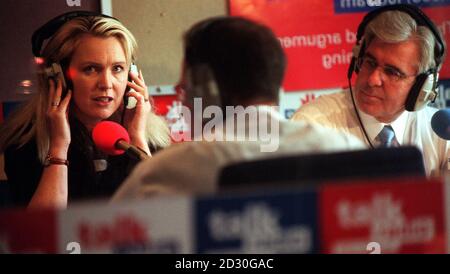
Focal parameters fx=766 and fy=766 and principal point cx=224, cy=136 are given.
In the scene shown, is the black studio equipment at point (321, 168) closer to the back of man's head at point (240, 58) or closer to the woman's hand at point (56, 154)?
the back of man's head at point (240, 58)

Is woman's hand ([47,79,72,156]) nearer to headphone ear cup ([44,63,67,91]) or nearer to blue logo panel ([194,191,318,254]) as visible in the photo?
headphone ear cup ([44,63,67,91])

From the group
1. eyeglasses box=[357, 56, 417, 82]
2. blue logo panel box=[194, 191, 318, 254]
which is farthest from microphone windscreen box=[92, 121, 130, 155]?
eyeglasses box=[357, 56, 417, 82]

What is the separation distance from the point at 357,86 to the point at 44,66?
0.96 meters

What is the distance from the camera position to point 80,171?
217cm

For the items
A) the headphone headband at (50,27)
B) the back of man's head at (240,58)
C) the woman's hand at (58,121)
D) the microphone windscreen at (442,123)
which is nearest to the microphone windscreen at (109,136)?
the woman's hand at (58,121)

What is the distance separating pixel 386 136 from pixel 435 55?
31cm

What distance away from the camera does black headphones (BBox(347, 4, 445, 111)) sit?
7.74 feet

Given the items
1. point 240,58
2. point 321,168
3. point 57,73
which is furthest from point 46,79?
point 321,168

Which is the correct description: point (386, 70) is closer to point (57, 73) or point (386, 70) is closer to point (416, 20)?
point (416, 20)

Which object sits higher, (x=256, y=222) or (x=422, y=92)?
(x=422, y=92)

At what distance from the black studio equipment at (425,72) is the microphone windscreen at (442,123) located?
0.28 ft

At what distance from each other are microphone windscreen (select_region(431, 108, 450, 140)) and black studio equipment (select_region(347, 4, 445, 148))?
0.08 meters

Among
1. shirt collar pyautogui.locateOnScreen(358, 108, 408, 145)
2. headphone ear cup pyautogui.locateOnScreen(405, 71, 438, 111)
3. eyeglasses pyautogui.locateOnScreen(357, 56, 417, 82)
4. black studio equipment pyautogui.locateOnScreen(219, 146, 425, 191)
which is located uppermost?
eyeglasses pyautogui.locateOnScreen(357, 56, 417, 82)

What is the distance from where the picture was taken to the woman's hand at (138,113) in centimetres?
224
